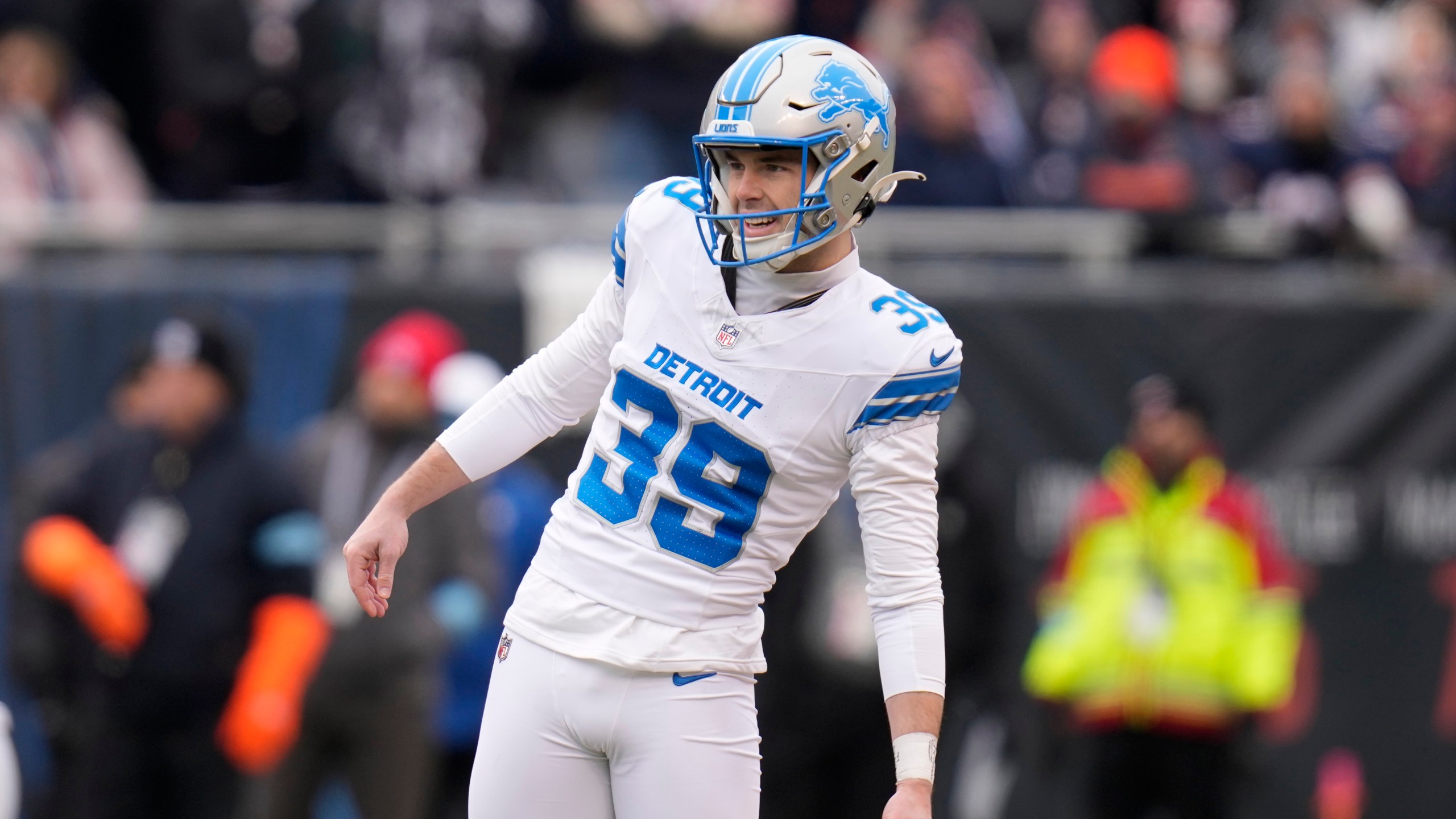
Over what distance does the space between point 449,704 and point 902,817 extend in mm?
3870

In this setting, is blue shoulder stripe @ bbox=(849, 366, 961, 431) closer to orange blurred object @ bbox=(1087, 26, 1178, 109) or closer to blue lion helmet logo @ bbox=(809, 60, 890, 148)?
blue lion helmet logo @ bbox=(809, 60, 890, 148)

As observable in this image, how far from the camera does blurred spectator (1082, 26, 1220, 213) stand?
839 centimetres

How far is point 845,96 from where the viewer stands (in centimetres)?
329

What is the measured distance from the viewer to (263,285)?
24.9 ft

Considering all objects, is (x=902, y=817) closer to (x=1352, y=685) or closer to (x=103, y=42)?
(x=1352, y=685)

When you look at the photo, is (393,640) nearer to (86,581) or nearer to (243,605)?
(243,605)

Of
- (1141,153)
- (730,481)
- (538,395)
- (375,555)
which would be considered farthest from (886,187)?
(1141,153)

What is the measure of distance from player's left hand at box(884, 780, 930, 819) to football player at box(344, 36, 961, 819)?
0.07 meters

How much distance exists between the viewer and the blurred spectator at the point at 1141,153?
8391mm

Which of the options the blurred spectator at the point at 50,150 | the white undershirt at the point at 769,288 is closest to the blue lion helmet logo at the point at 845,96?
the white undershirt at the point at 769,288

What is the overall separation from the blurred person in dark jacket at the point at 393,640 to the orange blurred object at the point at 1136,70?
3.61m

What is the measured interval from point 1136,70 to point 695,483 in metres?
5.84

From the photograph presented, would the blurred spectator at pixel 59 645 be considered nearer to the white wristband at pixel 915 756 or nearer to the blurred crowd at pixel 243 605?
the blurred crowd at pixel 243 605

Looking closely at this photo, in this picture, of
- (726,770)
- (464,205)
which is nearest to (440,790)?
(464,205)
